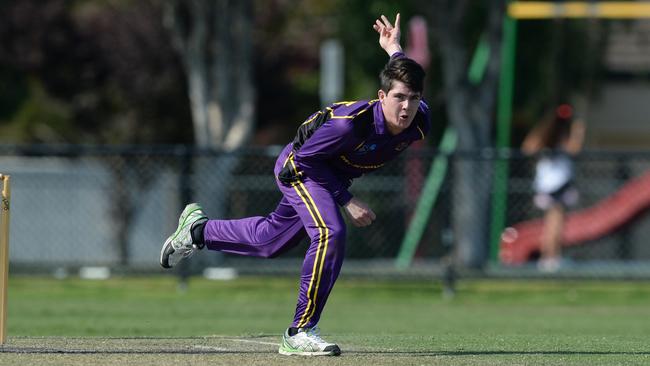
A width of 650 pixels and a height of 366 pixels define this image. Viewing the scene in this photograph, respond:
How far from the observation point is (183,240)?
9.16 meters

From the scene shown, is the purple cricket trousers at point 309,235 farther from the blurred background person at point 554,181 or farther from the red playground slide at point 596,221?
the red playground slide at point 596,221

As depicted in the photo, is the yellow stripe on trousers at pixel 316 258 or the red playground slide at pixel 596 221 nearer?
the yellow stripe on trousers at pixel 316 258

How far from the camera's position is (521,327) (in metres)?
12.4

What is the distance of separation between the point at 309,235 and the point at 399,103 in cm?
97

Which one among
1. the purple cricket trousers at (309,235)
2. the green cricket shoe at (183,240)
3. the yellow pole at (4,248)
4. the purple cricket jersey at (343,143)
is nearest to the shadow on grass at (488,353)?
the purple cricket trousers at (309,235)

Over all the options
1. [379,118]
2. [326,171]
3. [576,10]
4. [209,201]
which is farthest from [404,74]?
[576,10]

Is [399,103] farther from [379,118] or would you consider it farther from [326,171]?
[326,171]

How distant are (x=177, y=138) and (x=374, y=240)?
10436 millimetres

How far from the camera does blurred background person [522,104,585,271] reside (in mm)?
16719

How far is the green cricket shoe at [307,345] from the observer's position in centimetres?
796

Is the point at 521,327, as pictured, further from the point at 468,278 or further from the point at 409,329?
the point at 468,278

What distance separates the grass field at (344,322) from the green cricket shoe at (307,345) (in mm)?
126

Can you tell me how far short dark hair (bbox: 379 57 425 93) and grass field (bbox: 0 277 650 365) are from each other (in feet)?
5.17

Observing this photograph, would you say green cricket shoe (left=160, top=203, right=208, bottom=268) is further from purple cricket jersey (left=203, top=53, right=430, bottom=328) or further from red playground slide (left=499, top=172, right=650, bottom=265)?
red playground slide (left=499, top=172, right=650, bottom=265)
